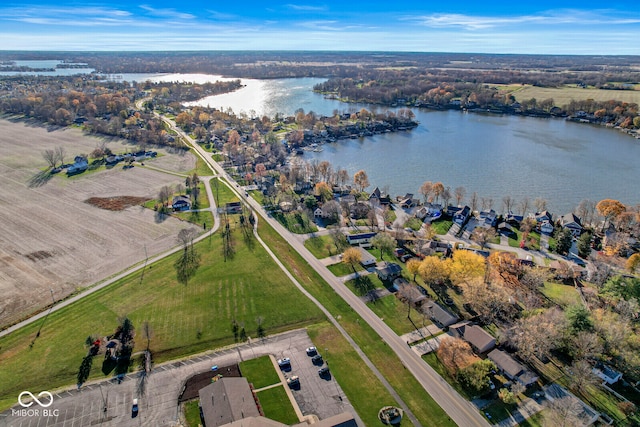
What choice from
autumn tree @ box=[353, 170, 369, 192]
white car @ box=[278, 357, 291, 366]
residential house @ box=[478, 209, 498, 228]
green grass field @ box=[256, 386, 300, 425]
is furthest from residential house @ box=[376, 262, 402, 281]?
autumn tree @ box=[353, 170, 369, 192]

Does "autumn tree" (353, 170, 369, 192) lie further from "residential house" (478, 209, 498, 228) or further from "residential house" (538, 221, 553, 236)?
"residential house" (538, 221, 553, 236)

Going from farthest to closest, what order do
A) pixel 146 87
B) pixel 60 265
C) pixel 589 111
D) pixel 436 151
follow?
pixel 146 87, pixel 589 111, pixel 436 151, pixel 60 265

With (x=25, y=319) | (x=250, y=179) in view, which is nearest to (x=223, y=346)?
(x=25, y=319)

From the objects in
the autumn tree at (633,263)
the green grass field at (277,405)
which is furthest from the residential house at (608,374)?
the green grass field at (277,405)

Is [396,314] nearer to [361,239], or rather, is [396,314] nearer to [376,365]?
[376,365]

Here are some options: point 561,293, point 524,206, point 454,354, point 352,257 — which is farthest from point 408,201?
point 454,354

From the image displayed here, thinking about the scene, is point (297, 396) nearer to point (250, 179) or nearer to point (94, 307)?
point (94, 307)
